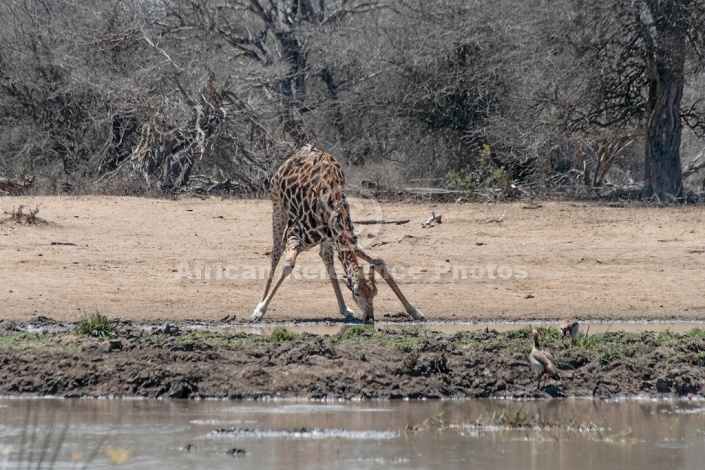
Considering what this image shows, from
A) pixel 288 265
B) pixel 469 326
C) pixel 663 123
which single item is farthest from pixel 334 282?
pixel 663 123

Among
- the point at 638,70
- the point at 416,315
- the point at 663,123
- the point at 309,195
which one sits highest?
the point at 638,70

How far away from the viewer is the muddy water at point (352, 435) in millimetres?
6766

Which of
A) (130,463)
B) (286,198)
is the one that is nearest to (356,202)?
(286,198)

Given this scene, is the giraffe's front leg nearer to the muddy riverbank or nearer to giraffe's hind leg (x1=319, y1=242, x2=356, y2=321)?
giraffe's hind leg (x1=319, y1=242, x2=356, y2=321)

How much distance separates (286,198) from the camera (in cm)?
1308

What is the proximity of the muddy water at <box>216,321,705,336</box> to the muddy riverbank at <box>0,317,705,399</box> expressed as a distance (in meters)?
1.80

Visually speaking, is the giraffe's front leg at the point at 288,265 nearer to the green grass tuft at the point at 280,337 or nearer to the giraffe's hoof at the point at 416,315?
the giraffe's hoof at the point at 416,315

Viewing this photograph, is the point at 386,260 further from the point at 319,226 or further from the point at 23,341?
the point at 23,341

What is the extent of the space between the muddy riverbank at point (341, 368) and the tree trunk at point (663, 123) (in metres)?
10.2

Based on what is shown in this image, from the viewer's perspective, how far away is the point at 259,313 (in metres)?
12.4

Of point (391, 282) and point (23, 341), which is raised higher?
point (391, 282)

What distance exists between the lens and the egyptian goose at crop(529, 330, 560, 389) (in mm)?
8742

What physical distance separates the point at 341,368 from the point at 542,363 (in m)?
1.65

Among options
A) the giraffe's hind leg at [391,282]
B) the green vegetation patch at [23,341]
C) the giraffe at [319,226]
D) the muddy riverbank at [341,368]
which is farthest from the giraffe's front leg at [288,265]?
the green vegetation patch at [23,341]
